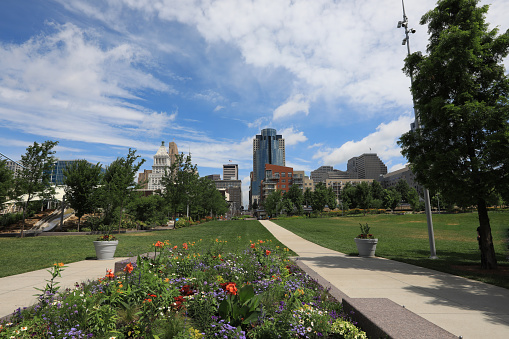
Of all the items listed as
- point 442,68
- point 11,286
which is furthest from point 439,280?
point 11,286

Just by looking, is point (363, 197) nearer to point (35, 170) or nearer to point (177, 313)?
point (35, 170)

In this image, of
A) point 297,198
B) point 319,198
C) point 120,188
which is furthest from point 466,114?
point 297,198

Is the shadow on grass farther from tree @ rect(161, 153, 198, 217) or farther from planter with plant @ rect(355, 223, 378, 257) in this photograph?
tree @ rect(161, 153, 198, 217)

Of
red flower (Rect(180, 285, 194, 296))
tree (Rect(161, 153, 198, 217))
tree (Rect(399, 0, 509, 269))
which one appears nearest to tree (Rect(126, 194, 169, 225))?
tree (Rect(161, 153, 198, 217))

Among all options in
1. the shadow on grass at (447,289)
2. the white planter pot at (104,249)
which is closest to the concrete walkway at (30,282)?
the white planter pot at (104,249)

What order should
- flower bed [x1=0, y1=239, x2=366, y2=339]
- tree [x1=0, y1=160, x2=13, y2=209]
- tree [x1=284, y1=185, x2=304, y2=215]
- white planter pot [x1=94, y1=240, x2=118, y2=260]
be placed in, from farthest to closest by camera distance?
1. tree [x1=284, y1=185, x2=304, y2=215]
2. tree [x1=0, y1=160, x2=13, y2=209]
3. white planter pot [x1=94, y1=240, x2=118, y2=260]
4. flower bed [x1=0, y1=239, x2=366, y2=339]

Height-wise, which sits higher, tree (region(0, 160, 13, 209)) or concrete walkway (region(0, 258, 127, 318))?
tree (region(0, 160, 13, 209))

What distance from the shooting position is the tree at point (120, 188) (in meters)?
23.8

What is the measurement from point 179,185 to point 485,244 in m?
29.5

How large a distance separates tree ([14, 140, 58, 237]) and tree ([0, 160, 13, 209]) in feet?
1.59

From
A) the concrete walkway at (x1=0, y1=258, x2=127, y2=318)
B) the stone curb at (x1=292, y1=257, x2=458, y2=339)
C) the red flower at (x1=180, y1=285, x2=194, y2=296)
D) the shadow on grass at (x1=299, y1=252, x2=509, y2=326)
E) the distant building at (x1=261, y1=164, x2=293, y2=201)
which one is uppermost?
Answer: the distant building at (x1=261, y1=164, x2=293, y2=201)

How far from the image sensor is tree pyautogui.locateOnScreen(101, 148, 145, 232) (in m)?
23.8

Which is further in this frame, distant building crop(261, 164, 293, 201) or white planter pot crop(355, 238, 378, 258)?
distant building crop(261, 164, 293, 201)

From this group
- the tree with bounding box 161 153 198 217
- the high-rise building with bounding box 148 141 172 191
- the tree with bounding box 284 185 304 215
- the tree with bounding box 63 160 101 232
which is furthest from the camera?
the high-rise building with bounding box 148 141 172 191
